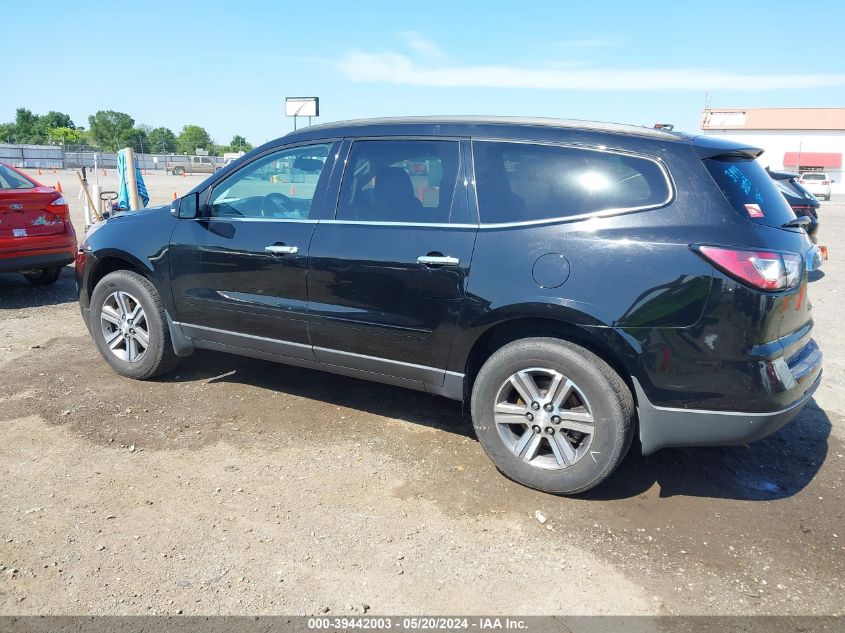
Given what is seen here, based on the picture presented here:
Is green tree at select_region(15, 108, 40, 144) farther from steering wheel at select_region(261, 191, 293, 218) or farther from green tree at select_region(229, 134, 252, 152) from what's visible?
steering wheel at select_region(261, 191, 293, 218)

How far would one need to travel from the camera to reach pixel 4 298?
808cm

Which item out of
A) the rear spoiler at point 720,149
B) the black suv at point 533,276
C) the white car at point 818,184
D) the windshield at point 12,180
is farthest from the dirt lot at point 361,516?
the white car at point 818,184

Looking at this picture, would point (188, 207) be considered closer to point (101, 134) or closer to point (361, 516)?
point (361, 516)

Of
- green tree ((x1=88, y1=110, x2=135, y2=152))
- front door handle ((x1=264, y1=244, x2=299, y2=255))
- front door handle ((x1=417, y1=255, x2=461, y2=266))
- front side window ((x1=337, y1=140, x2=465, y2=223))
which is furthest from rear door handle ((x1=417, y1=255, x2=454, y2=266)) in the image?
green tree ((x1=88, y1=110, x2=135, y2=152))

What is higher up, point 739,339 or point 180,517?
point 739,339

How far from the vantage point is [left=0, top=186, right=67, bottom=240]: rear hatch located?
7480 millimetres

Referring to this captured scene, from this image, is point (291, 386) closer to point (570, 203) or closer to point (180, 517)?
point (180, 517)

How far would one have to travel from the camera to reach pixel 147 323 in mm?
5078

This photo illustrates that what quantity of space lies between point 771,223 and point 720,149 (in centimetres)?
44

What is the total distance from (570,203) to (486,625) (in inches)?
79.8

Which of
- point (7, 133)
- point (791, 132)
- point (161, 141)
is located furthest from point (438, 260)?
point (7, 133)

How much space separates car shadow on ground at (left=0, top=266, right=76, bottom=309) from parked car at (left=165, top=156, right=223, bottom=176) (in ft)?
147

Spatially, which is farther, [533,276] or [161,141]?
[161,141]

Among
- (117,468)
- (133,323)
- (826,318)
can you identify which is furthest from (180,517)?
(826,318)
